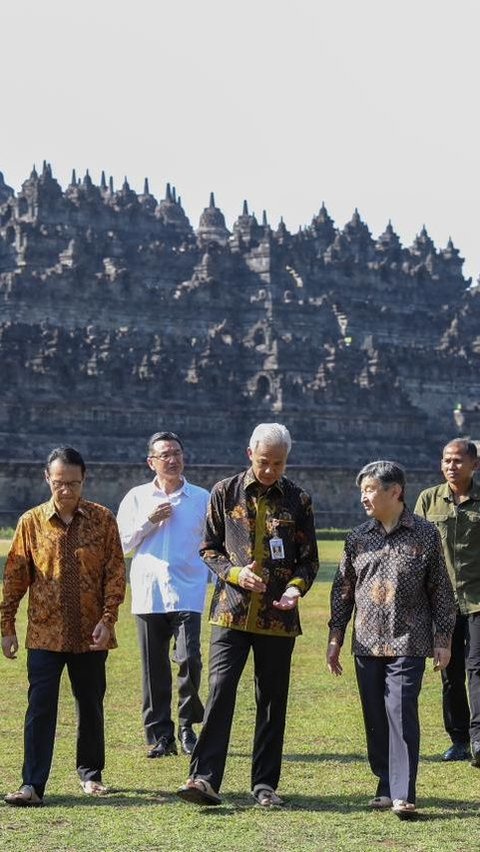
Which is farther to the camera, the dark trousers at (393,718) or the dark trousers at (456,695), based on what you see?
the dark trousers at (456,695)

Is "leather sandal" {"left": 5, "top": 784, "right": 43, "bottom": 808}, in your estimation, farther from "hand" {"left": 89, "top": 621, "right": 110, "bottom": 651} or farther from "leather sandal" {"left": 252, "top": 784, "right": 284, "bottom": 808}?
"leather sandal" {"left": 252, "top": 784, "right": 284, "bottom": 808}

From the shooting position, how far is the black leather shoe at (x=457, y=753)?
12.5m

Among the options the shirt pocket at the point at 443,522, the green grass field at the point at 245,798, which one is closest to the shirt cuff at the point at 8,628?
the green grass field at the point at 245,798

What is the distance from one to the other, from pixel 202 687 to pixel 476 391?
65.0m

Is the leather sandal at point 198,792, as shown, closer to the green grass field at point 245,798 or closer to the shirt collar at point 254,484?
the green grass field at point 245,798

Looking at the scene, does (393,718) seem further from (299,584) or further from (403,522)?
(403,522)

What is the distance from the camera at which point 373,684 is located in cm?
1089

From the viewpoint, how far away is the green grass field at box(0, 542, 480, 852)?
9.94m

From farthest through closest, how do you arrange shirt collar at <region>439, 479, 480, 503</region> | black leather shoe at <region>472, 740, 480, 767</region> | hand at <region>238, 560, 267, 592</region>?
shirt collar at <region>439, 479, 480, 503</region>
black leather shoe at <region>472, 740, 480, 767</region>
hand at <region>238, 560, 267, 592</region>

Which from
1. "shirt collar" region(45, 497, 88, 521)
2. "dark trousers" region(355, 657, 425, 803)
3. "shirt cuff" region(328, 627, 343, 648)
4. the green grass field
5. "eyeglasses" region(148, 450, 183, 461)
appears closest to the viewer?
the green grass field

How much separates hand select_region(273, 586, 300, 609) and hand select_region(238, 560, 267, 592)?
12 cm

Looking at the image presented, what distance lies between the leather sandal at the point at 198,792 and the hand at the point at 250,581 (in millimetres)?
1064

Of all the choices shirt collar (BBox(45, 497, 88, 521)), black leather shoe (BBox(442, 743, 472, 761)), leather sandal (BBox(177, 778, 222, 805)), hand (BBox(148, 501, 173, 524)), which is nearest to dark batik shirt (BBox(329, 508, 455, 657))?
leather sandal (BBox(177, 778, 222, 805))

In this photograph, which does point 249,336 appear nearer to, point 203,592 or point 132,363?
point 132,363
